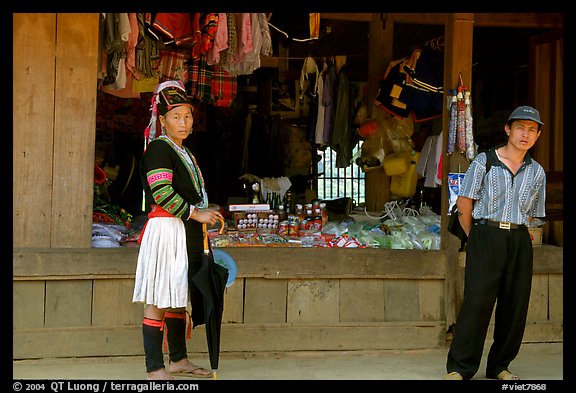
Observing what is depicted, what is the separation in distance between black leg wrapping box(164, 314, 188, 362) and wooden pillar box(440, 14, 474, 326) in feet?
6.98

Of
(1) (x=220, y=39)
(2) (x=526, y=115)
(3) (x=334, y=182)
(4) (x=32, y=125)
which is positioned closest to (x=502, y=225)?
(2) (x=526, y=115)

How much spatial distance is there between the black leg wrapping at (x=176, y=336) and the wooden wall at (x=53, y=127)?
3.43 ft

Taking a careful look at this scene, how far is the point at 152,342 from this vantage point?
16.0 ft

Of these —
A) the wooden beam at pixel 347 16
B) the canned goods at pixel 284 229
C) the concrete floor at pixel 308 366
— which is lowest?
the concrete floor at pixel 308 366

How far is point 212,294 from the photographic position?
482cm

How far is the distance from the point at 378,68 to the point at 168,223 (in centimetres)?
427

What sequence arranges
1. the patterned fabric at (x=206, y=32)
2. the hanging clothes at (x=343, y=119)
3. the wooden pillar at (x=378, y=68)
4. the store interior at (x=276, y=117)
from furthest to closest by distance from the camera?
the store interior at (x=276, y=117) → the hanging clothes at (x=343, y=119) → the wooden pillar at (x=378, y=68) → the patterned fabric at (x=206, y=32)

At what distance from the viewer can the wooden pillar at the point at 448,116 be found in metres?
6.00

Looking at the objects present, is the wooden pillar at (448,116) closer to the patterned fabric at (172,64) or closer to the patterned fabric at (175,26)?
the patterned fabric at (175,26)

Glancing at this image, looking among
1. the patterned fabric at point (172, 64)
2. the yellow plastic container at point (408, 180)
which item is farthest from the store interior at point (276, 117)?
the patterned fabric at point (172, 64)

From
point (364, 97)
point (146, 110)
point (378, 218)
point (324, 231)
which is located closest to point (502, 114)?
point (364, 97)

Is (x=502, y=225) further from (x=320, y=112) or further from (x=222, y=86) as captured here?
(x=320, y=112)
